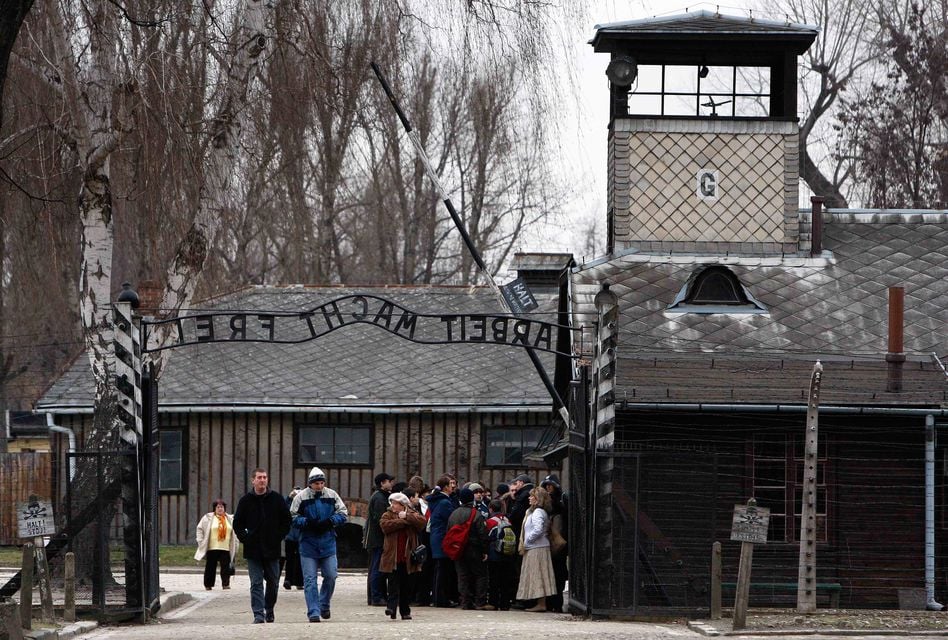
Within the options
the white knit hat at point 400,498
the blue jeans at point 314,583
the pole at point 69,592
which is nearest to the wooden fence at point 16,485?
the blue jeans at point 314,583

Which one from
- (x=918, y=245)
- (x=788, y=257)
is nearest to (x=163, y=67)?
(x=788, y=257)

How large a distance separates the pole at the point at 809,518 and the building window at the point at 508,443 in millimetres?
12681

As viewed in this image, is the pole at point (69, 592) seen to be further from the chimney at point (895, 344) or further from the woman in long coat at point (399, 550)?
the chimney at point (895, 344)

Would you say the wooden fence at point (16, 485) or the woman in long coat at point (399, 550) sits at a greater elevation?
the woman in long coat at point (399, 550)

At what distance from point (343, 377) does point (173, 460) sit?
3589 millimetres

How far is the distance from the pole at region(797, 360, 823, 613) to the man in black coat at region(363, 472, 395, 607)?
16.5 feet

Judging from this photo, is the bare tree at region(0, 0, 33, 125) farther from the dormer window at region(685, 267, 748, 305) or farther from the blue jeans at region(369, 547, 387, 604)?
the dormer window at region(685, 267, 748, 305)

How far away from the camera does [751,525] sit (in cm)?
1680

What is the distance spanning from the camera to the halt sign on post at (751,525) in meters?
16.8

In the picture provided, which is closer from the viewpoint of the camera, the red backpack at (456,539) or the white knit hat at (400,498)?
the white knit hat at (400,498)

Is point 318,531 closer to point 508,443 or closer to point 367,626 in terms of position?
point 367,626

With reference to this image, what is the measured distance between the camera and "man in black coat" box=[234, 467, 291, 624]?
57.1 feet

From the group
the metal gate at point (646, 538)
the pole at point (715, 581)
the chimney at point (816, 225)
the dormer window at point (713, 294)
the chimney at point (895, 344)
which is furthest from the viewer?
the chimney at point (816, 225)

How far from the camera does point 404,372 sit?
3131 centimetres
